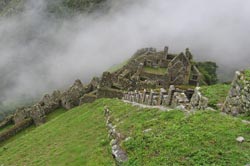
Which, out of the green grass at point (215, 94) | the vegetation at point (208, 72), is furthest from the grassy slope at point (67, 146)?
the vegetation at point (208, 72)

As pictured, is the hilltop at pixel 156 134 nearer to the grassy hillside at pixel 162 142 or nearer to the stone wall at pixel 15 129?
the grassy hillside at pixel 162 142

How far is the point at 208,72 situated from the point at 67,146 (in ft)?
139

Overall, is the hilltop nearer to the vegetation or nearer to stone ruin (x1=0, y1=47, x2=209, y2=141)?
stone ruin (x1=0, y1=47, x2=209, y2=141)

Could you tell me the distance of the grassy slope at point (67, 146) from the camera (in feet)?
67.5

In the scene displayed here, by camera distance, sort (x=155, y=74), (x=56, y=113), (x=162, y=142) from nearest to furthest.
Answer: (x=162, y=142)
(x=56, y=113)
(x=155, y=74)

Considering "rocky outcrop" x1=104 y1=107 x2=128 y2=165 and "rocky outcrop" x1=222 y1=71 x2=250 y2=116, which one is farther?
"rocky outcrop" x1=222 y1=71 x2=250 y2=116

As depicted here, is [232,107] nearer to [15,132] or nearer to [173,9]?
[15,132]

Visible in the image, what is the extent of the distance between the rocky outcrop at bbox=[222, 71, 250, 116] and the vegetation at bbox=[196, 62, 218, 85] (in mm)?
39320

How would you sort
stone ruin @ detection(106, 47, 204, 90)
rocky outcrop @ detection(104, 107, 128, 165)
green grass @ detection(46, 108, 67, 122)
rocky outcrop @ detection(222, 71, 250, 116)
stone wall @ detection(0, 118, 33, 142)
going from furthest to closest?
green grass @ detection(46, 108, 67, 122) → stone wall @ detection(0, 118, 33, 142) → stone ruin @ detection(106, 47, 204, 90) → rocky outcrop @ detection(222, 71, 250, 116) → rocky outcrop @ detection(104, 107, 128, 165)

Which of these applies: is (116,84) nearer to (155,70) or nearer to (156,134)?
(155,70)

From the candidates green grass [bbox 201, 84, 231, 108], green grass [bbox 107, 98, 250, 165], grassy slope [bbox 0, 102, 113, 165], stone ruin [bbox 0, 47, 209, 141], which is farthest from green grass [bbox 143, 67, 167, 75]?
green grass [bbox 107, 98, 250, 165]

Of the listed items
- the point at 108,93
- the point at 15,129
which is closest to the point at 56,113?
the point at 15,129

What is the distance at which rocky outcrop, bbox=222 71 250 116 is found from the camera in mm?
18281

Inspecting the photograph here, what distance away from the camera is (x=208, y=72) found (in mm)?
64250
